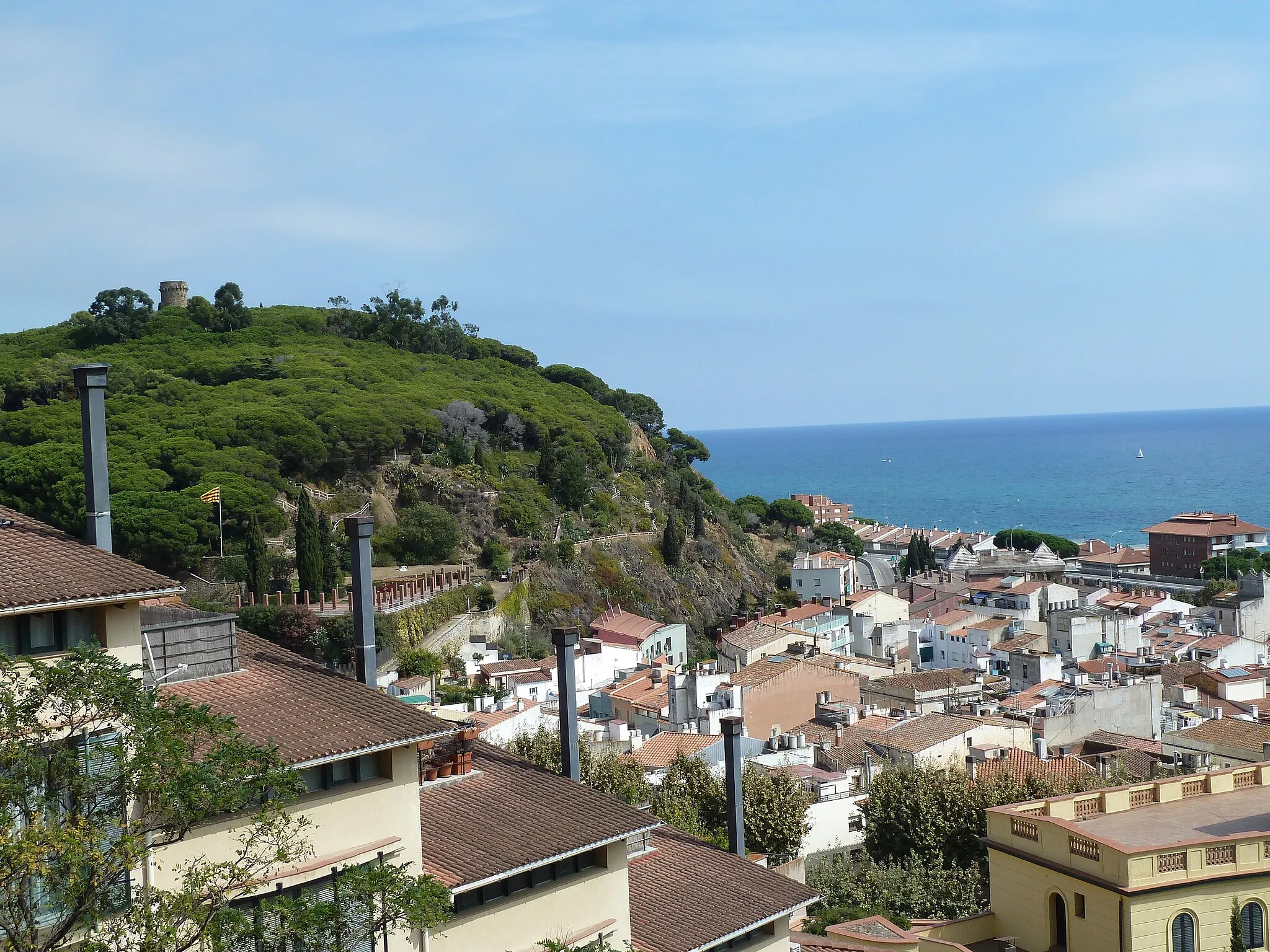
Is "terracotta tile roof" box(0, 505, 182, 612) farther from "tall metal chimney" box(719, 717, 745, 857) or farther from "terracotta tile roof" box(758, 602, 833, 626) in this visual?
"terracotta tile roof" box(758, 602, 833, 626)

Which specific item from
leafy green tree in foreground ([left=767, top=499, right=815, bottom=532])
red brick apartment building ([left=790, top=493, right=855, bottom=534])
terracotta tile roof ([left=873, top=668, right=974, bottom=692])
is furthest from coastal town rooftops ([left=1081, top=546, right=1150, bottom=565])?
terracotta tile roof ([left=873, top=668, right=974, bottom=692])

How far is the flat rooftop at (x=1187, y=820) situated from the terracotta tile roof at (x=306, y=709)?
926 cm

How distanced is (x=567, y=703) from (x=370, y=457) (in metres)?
42.3

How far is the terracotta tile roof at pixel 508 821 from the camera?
32.3 ft

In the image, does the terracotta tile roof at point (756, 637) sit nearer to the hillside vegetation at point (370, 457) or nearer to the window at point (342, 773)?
the hillside vegetation at point (370, 457)

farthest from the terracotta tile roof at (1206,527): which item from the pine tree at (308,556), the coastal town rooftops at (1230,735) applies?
the pine tree at (308,556)

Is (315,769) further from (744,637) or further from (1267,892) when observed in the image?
(744,637)

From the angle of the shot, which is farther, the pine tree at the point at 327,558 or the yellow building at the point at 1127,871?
the pine tree at the point at 327,558

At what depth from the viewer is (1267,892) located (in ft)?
48.0

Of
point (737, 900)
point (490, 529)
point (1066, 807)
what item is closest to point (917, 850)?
point (1066, 807)

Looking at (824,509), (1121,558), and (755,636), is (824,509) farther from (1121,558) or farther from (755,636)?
(755,636)

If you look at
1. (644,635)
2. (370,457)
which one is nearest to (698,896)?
(644,635)

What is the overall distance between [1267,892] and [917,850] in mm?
7039

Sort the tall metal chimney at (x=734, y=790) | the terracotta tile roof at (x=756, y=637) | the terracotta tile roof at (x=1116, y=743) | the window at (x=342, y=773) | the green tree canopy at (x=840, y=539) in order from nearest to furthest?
the window at (x=342, y=773) < the tall metal chimney at (x=734, y=790) < the terracotta tile roof at (x=1116, y=743) < the terracotta tile roof at (x=756, y=637) < the green tree canopy at (x=840, y=539)
